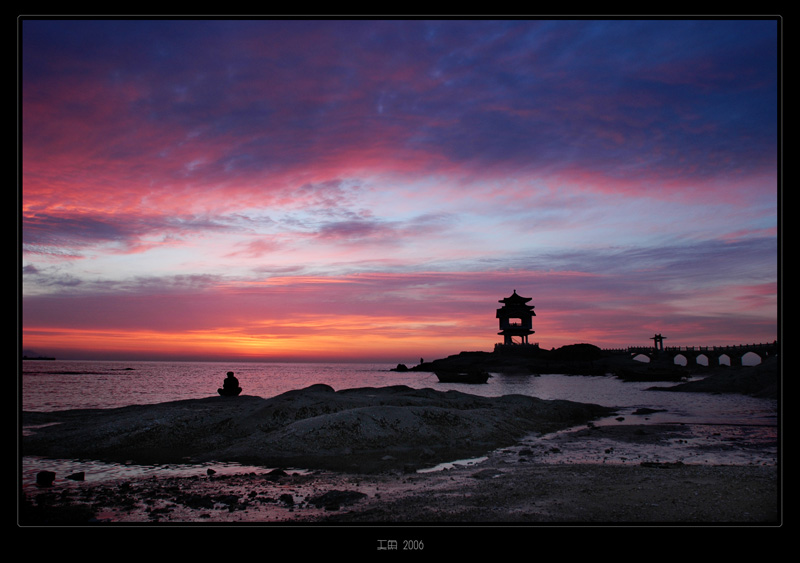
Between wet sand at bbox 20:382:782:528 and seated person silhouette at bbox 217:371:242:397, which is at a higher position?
wet sand at bbox 20:382:782:528

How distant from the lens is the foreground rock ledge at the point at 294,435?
50.5ft

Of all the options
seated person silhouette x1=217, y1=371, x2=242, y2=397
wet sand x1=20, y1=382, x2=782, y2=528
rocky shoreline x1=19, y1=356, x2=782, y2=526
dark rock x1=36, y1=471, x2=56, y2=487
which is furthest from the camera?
seated person silhouette x1=217, y1=371, x2=242, y2=397

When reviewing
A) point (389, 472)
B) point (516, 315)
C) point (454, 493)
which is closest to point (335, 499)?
point (454, 493)

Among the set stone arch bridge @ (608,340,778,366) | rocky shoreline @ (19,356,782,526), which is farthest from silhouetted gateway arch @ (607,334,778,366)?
rocky shoreline @ (19,356,782,526)

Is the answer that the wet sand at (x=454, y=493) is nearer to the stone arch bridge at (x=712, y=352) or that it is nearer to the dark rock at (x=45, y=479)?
the dark rock at (x=45, y=479)

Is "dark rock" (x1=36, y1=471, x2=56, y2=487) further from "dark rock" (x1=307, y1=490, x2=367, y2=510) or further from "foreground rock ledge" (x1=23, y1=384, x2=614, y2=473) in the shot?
"dark rock" (x1=307, y1=490, x2=367, y2=510)

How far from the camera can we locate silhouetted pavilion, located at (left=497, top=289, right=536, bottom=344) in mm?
129875

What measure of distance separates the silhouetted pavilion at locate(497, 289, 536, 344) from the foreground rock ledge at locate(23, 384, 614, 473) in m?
110

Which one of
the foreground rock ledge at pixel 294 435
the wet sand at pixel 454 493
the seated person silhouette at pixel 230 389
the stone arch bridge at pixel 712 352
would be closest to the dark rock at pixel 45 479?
the wet sand at pixel 454 493

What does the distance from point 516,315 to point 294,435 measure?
391ft

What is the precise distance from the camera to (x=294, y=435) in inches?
658
